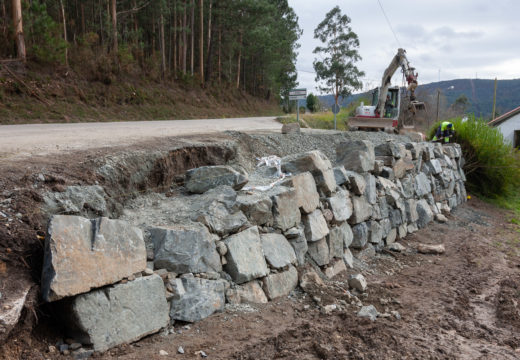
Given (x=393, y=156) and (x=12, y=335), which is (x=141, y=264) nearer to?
(x=12, y=335)

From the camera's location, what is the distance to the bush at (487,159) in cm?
1402

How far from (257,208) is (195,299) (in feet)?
4.57

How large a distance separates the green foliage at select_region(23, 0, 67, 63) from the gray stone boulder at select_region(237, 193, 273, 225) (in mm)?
14179

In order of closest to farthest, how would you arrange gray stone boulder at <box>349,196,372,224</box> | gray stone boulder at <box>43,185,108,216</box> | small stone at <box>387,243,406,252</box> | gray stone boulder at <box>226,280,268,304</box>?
gray stone boulder at <box>43,185,108,216</box>, gray stone boulder at <box>226,280,268,304</box>, gray stone boulder at <box>349,196,372,224</box>, small stone at <box>387,243,406,252</box>

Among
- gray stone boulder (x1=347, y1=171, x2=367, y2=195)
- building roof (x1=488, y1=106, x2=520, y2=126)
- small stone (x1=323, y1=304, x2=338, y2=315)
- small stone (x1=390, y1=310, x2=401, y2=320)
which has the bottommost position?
small stone (x1=390, y1=310, x2=401, y2=320)

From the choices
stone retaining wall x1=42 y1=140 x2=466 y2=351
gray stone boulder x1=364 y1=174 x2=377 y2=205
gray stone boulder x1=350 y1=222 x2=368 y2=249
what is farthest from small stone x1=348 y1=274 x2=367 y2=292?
gray stone boulder x1=364 y1=174 x2=377 y2=205

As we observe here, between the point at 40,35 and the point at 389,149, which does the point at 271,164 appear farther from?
the point at 40,35

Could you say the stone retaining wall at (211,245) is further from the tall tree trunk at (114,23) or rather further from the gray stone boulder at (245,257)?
the tall tree trunk at (114,23)

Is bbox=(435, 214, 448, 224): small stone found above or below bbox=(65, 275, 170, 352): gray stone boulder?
below

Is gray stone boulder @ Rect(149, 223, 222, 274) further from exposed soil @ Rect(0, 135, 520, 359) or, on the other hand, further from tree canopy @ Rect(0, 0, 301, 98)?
tree canopy @ Rect(0, 0, 301, 98)

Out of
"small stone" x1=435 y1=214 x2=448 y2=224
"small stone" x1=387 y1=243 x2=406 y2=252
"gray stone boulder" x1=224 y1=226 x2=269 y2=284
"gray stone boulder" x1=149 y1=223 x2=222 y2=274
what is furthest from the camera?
"small stone" x1=435 y1=214 x2=448 y2=224

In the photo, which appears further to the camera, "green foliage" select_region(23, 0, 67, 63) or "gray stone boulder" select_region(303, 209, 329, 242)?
"green foliage" select_region(23, 0, 67, 63)

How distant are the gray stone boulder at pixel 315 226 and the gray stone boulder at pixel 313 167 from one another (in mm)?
485

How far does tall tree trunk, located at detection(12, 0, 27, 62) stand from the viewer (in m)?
13.1
